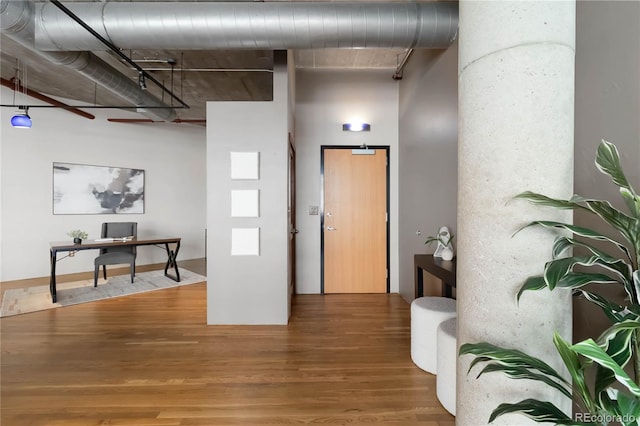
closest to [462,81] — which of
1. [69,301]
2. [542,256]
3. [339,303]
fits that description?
[542,256]

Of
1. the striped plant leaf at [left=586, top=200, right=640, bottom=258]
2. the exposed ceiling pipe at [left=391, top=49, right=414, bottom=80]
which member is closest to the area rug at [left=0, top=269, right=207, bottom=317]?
the exposed ceiling pipe at [left=391, top=49, right=414, bottom=80]

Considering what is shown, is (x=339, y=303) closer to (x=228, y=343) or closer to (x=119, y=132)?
(x=228, y=343)

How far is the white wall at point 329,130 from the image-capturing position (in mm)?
4340

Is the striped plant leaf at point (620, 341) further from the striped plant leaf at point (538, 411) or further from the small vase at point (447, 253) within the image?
the small vase at point (447, 253)

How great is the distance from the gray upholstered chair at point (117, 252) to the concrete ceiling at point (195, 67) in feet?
8.30

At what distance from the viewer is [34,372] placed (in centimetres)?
227

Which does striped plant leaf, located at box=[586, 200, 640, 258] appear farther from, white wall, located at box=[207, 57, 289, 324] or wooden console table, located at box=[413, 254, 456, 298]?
white wall, located at box=[207, 57, 289, 324]

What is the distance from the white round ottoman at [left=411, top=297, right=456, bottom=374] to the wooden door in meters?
1.99

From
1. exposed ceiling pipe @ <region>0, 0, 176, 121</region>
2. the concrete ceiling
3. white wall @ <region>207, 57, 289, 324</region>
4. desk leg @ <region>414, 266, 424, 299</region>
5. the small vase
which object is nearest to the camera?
exposed ceiling pipe @ <region>0, 0, 176, 121</region>

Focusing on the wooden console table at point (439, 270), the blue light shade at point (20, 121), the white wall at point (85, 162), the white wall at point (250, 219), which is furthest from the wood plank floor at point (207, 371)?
the blue light shade at point (20, 121)

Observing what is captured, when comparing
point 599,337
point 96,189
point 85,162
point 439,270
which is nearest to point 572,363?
point 599,337

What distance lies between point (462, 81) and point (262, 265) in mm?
2673

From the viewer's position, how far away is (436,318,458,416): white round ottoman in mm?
1755

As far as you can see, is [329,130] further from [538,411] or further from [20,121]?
[20,121]
